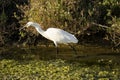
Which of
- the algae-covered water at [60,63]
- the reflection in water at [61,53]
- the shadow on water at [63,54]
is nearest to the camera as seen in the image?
the algae-covered water at [60,63]

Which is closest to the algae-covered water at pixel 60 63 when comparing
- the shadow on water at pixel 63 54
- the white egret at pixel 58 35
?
the shadow on water at pixel 63 54

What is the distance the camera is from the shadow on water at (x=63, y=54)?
10.0 meters

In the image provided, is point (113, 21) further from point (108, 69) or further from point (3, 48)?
point (3, 48)

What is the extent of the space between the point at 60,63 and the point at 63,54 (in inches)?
35.3

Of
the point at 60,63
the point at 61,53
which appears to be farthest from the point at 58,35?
the point at 60,63

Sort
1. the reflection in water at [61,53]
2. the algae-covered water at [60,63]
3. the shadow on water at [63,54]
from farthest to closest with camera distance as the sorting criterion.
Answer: the reflection in water at [61,53] < the shadow on water at [63,54] < the algae-covered water at [60,63]

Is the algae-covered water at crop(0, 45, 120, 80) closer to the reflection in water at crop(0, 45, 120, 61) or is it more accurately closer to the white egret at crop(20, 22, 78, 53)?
the reflection in water at crop(0, 45, 120, 61)

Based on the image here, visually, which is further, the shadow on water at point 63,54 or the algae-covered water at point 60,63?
the shadow on water at point 63,54

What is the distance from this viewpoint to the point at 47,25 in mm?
11305

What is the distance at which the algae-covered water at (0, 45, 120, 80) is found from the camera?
8555 millimetres

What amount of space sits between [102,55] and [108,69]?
1.23 metres

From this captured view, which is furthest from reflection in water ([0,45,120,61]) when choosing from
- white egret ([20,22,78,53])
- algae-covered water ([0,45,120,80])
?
white egret ([20,22,78,53])

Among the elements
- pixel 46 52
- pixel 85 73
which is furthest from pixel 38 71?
pixel 46 52

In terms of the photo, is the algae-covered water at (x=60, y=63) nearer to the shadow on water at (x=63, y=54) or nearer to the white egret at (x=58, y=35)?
the shadow on water at (x=63, y=54)
